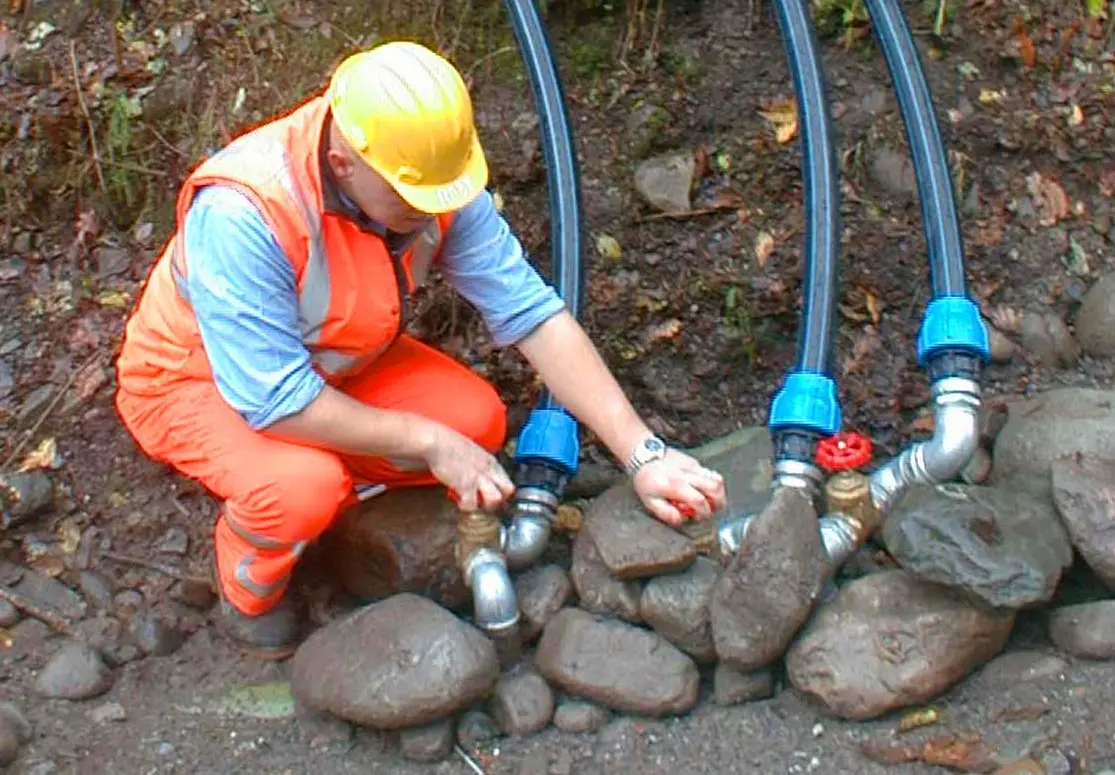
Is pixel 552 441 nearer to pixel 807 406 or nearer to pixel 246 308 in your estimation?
pixel 807 406

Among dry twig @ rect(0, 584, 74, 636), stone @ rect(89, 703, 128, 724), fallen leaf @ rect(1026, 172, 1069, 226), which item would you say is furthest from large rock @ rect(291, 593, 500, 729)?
fallen leaf @ rect(1026, 172, 1069, 226)

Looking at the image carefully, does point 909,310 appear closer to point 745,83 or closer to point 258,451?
point 745,83

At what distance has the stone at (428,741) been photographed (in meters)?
2.79

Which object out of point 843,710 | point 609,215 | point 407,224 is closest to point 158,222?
point 609,215

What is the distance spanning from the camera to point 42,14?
3982mm

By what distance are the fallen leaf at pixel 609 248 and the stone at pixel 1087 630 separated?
4.30ft

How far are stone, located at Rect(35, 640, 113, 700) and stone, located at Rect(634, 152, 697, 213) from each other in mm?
1567

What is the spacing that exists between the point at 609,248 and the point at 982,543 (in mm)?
1260

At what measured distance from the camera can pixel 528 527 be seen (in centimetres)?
300

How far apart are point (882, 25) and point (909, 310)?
24.3 inches

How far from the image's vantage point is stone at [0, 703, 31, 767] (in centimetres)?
278

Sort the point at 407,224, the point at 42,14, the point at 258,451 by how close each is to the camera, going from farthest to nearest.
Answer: the point at 42,14 → the point at 258,451 → the point at 407,224

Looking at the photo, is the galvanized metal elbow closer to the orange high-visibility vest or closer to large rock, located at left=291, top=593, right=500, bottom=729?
large rock, located at left=291, top=593, right=500, bottom=729

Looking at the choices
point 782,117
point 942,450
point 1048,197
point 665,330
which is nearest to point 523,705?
point 942,450
